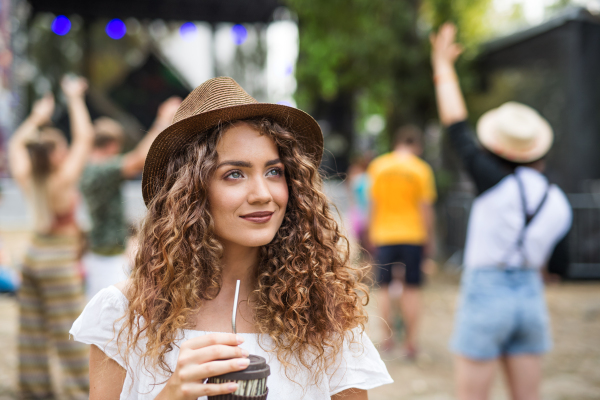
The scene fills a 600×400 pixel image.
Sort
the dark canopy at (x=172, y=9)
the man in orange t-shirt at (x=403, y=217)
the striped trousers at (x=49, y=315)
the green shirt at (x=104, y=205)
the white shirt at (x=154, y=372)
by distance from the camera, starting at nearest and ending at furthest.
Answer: the white shirt at (x=154, y=372) < the striped trousers at (x=49, y=315) < the green shirt at (x=104, y=205) < the man in orange t-shirt at (x=403, y=217) < the dark canopy at (x=172, y=9)

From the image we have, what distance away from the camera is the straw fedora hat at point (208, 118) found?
142cm

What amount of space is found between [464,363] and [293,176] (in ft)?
5.63

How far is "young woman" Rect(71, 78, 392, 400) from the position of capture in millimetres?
1389

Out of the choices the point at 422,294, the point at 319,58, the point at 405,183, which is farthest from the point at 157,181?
the point at 319,58

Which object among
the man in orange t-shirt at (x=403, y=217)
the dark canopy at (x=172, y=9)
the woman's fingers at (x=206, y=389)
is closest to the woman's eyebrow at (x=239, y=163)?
the woman's fingers at (x=206, y=389)

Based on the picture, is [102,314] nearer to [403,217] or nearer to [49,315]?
[49,315]

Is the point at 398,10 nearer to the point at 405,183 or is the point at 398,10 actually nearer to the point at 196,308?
the point at 405,183

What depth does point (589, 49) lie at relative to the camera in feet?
28.0

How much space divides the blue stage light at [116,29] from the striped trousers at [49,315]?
14738mm

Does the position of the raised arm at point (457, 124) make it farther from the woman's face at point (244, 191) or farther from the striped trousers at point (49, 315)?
the striped trousers at point (49, 315)

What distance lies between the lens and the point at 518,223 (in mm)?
2596

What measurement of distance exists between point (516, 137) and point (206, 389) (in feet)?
7.03

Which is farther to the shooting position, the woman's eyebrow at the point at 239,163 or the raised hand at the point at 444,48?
the raised hand at the point at 444,48

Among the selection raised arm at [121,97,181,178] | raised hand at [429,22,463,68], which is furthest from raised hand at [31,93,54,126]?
raised hand at [429,22,463,68]
